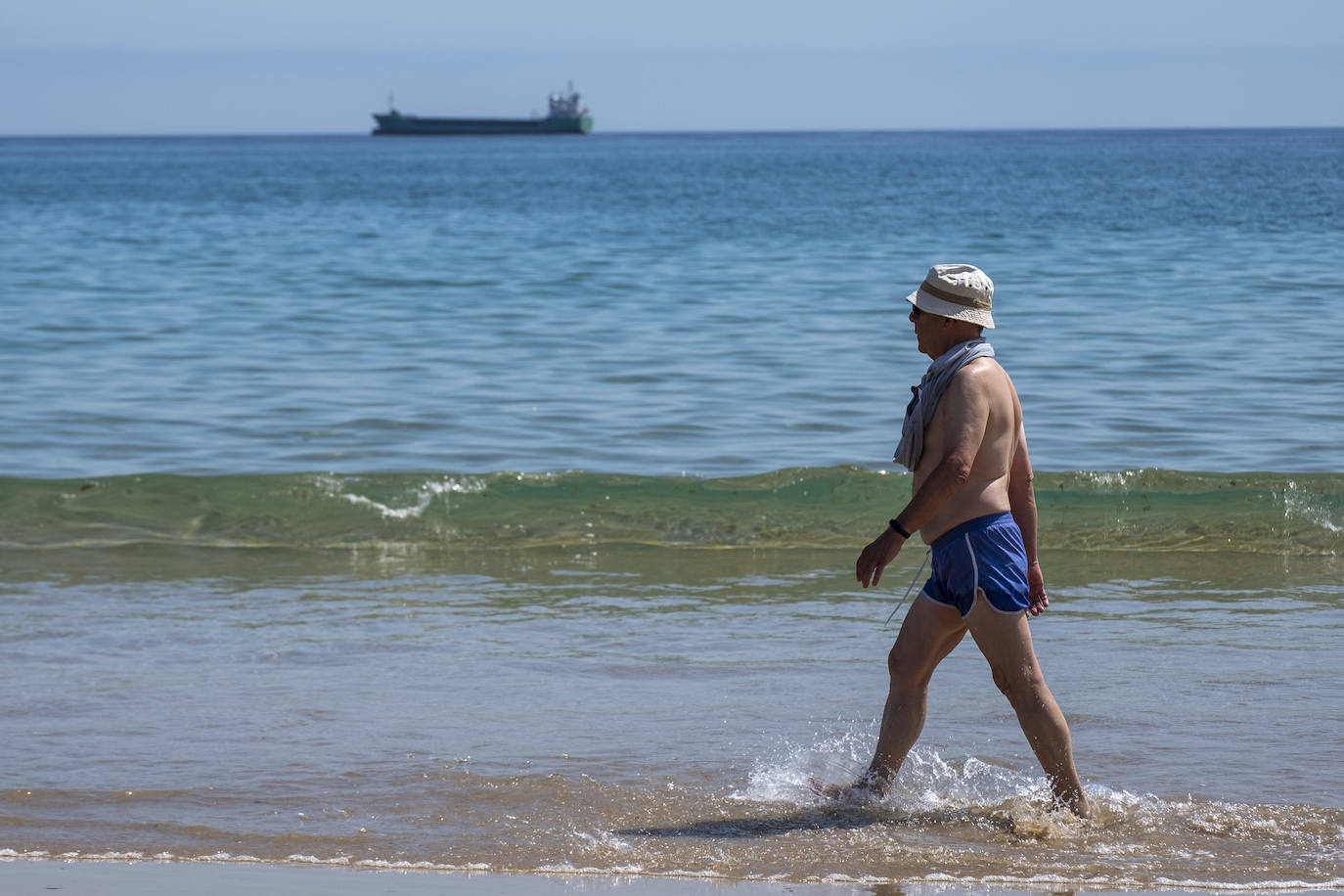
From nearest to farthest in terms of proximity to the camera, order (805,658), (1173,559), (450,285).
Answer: (805,658) → (1173,559) → (450,285)

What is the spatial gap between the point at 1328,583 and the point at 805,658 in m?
2.90

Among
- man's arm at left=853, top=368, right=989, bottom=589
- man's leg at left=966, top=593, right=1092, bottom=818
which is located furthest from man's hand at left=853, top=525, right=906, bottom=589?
man's leg at left=966, top=593, right=1092, bottom=818

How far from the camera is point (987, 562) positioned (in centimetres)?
427

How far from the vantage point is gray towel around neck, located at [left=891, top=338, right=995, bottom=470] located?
168 inches

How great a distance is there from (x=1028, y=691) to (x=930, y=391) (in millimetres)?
851

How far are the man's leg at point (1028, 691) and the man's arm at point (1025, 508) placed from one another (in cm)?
18

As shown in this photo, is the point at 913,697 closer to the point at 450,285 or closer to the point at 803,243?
the point at 450,285

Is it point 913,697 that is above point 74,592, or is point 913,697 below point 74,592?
above

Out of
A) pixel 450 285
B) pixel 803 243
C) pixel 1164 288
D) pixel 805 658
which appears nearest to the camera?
pixel 805 658

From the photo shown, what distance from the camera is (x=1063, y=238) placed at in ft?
109

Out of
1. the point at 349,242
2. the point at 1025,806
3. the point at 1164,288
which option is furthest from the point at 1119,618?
the point at 349,242

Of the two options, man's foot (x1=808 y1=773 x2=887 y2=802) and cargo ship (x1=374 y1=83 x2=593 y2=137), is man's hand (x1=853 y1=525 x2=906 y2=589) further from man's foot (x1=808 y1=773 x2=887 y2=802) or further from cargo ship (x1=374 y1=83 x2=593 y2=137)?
cargo ship (x1=374 y1=83 x2=593 y2=137)

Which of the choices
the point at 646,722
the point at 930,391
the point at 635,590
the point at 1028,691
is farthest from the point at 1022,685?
the point at 635,590

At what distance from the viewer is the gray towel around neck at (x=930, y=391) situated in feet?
14.0
